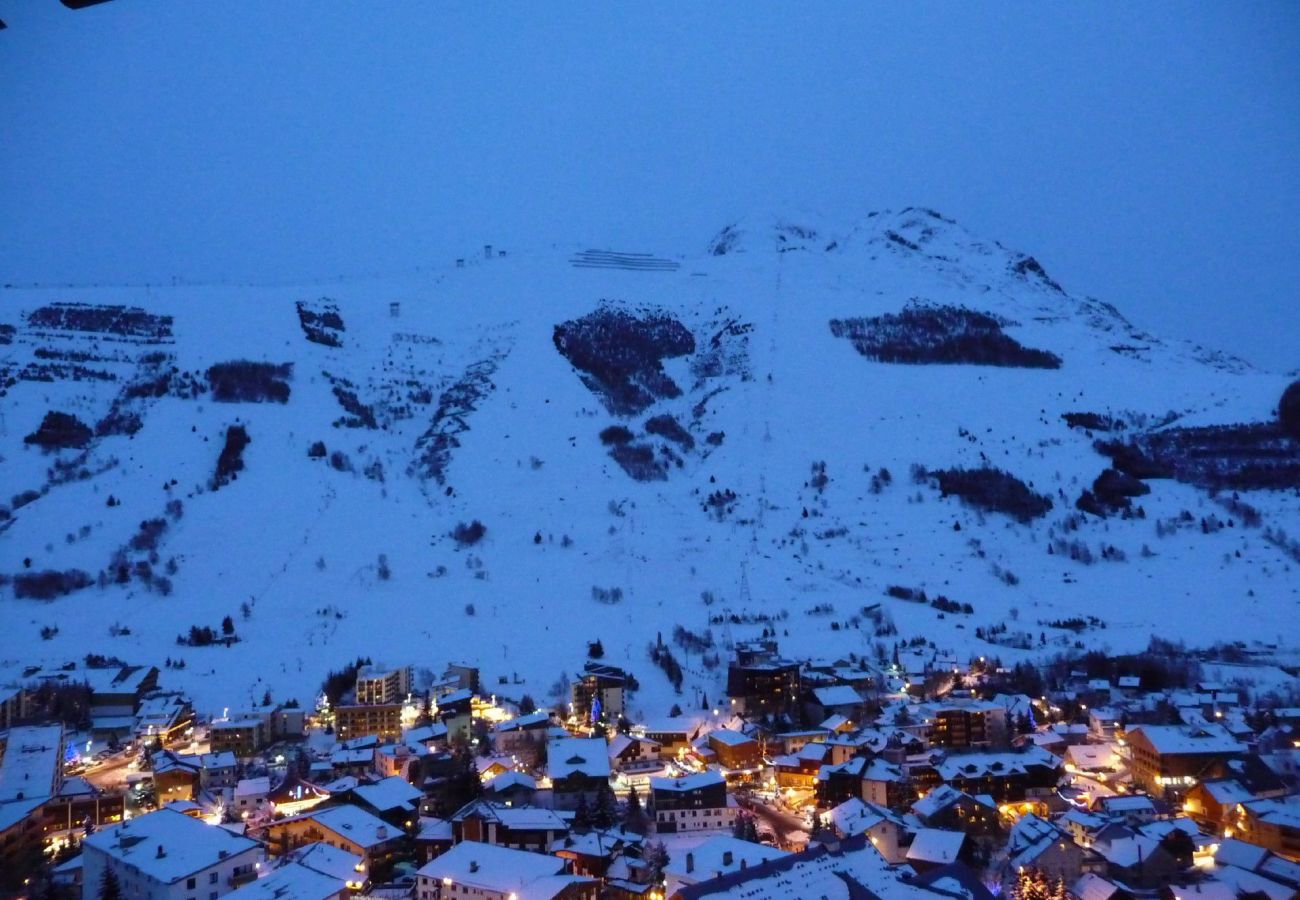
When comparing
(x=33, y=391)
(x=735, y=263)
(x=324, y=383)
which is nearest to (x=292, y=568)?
(x=324, y=383)

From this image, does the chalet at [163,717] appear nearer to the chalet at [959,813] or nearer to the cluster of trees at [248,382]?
the chalet at [959,813]

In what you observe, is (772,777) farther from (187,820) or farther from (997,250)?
(997,250)

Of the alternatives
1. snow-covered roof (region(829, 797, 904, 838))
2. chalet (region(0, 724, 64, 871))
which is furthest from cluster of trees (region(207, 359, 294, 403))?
snow-covered roof (region(829, 797, 904, 838))

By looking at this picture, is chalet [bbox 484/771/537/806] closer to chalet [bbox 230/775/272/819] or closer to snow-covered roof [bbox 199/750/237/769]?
chalet [bbox 230/775/272/819]

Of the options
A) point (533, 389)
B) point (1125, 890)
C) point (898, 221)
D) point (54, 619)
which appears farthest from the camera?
point (898, 221)

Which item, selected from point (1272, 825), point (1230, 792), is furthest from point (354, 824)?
point (1230, 792)

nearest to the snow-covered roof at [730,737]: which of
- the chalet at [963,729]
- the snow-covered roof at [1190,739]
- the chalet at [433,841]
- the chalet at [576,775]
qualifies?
the chalet at [576,775]
